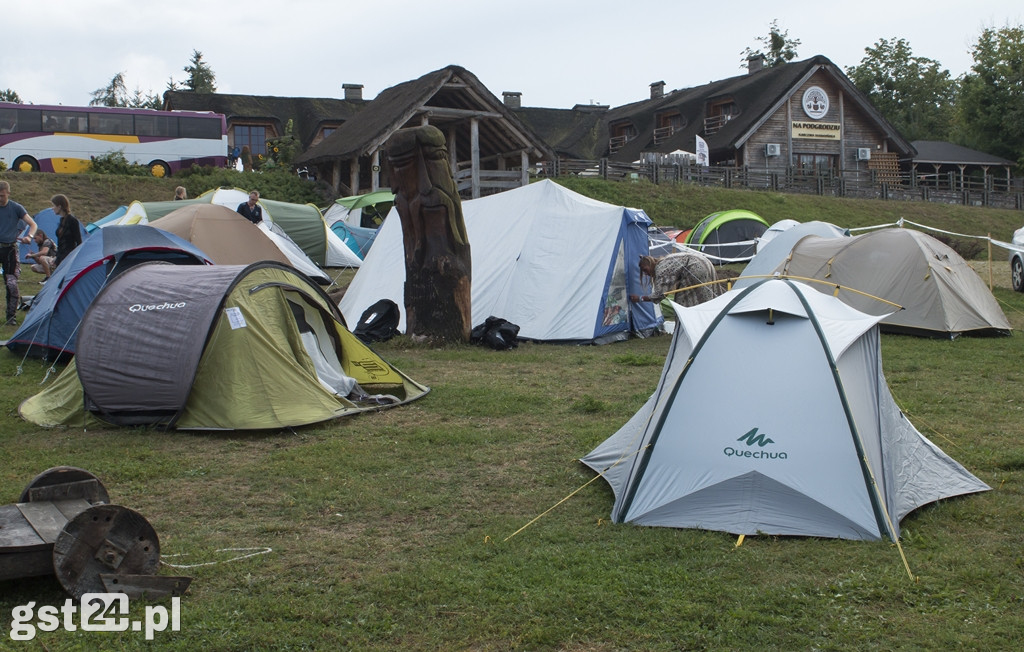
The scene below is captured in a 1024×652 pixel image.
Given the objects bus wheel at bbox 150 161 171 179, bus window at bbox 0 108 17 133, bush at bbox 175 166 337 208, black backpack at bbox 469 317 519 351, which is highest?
bus window at bbox 0 108 17 133

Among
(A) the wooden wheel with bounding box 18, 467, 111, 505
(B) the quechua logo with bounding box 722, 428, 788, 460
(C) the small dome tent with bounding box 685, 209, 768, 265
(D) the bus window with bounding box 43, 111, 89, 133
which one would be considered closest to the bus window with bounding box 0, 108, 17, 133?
(D) the bus window with bounding box 43, 111, 89, 133

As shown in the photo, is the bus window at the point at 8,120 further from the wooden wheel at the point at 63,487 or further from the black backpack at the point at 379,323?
the wooden wheel at the point at 63,487

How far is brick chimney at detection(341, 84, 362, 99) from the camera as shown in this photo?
4356 cm

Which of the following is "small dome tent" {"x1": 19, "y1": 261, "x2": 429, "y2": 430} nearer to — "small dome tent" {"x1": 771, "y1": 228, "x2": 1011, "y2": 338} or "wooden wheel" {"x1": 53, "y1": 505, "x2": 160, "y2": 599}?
"wooden wheel" {"x1": 53, "y1": 505, "x2": 160, "y2": 599}

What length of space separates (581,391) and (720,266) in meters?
13.1

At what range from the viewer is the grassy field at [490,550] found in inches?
150

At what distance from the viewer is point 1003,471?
6.04 m

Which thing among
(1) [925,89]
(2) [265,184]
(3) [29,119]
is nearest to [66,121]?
(3) [29,119]

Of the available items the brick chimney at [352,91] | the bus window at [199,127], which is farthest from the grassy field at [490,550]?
the brick chimney at [352,91]

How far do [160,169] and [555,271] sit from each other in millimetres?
20711

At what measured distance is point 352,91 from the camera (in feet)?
143

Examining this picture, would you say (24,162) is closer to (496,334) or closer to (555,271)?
(555,271)

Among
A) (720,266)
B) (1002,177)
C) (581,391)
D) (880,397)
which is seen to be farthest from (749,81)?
(880,397)

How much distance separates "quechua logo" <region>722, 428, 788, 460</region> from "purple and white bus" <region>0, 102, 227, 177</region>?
89.7 ft
